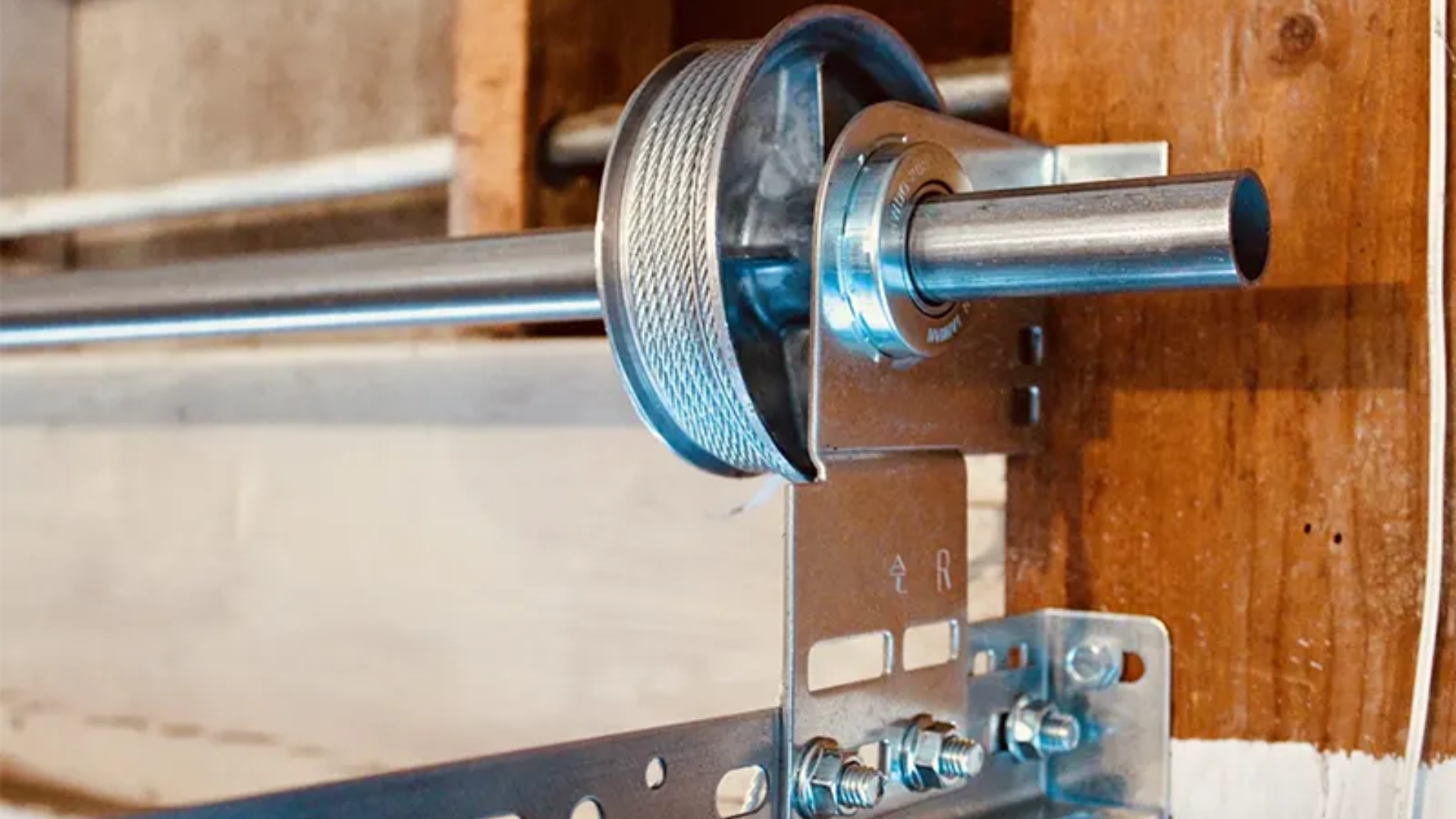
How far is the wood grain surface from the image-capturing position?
2.08 ft

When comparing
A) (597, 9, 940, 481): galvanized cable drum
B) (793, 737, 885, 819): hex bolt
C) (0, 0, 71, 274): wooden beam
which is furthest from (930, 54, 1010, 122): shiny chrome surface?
(0, 0, 71, 274): wooden beam

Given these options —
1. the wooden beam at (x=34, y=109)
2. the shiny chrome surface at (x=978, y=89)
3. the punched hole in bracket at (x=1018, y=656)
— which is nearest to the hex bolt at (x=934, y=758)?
the punched hole in bracket at (x=1018, y=656)

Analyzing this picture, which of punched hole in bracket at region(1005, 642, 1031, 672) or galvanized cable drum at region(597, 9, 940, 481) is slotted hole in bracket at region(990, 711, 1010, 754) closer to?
punched hole in bracket at region(1005, 642, 1031, 672)

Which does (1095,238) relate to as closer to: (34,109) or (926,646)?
(926,646)

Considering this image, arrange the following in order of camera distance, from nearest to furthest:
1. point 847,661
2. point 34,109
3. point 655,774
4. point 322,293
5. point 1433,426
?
1. point 655,774
2. point 1433,426
3. point 322,293
4. point 847,661
5. point 34,109

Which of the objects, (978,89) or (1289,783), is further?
(978,89)

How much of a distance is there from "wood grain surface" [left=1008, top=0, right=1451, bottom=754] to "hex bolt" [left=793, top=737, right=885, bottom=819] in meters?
0.21

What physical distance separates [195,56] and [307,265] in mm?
745

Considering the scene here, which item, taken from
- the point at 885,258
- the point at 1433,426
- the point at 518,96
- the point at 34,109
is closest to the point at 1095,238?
the point at 885,258

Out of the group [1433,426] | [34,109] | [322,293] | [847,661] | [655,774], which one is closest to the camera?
[655,774]

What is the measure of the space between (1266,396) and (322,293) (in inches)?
17.1

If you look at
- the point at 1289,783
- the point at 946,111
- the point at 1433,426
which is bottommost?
the point at 1289,783

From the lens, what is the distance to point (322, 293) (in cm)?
72

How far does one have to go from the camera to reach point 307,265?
74cm
